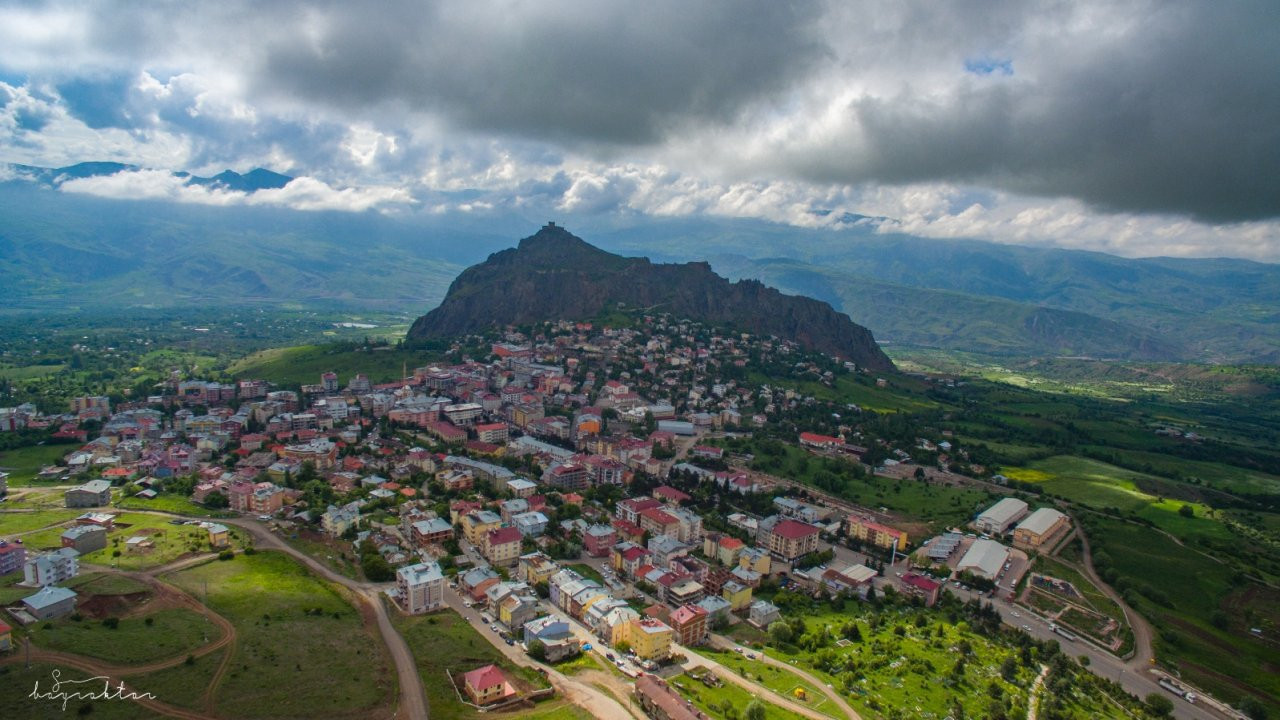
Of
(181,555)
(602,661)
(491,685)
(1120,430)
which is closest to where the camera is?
(491,685)

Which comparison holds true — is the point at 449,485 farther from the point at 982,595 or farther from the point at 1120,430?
the point at 1120,430

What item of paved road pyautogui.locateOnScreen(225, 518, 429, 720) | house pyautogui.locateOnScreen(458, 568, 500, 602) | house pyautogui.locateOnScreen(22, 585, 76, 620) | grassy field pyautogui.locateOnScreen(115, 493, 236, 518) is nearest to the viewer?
paved road pyautogui.locateOnScreen(225, 518, 429, 720)

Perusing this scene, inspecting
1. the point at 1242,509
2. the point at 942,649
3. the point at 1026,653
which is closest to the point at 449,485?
the point at 942,649

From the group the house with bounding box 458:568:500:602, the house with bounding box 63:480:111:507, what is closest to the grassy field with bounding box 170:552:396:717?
the house with bounding box 458:568:500:602

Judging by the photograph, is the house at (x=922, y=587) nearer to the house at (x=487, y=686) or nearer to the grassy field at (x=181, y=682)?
the house at (x=487, y=686)

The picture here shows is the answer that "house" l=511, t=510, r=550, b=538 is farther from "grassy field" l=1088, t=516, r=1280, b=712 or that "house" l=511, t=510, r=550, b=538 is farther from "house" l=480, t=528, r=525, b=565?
"grassy field" l=1088, t=516, r=1280, b=712

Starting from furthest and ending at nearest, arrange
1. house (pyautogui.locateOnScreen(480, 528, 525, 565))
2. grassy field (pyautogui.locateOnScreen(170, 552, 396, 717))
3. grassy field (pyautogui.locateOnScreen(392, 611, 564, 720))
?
house (pyautogui.locateOnScreen(480, 528, 525, 565))
grassy field (pyautogui.locateOnScreen(392, 611, 564, 720))
grassy field (pyautogui.locateOnScreen(170, 552, 396, 717))

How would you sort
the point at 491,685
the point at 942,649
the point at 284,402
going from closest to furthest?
1. the point at 491,685
2. the point at 942,649
3. the point at 284,402
